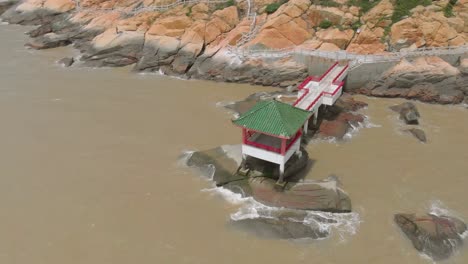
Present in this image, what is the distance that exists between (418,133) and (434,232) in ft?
34.9

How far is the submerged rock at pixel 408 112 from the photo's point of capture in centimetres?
3003

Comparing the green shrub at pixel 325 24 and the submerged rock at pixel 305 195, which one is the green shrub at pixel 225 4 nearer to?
the green shrub at pixel 325 24

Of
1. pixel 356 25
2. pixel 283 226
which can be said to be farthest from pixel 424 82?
pixel 283 226

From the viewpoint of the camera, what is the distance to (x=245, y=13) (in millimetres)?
42781

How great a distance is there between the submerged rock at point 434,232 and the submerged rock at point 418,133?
8453mm

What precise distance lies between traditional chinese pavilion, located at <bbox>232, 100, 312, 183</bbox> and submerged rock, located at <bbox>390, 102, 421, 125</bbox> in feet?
35.1

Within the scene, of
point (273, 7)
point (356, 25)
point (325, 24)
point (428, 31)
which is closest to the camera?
point (428, 31)

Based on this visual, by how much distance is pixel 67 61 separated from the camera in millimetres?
40938

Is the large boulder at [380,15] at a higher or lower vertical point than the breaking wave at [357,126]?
higher

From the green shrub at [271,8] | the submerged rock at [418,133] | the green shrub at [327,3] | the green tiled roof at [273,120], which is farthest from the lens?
the green shrub at [271,8]

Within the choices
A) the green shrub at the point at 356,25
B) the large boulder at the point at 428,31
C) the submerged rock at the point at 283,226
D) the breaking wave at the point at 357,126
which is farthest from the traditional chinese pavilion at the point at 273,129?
the green shrub at the point at 356,25

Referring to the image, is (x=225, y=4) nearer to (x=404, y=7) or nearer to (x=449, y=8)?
(x=404, y=7)

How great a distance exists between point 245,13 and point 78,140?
22.6m

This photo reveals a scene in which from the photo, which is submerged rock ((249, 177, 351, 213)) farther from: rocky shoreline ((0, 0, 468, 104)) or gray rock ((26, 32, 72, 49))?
gray rock ((26, 32, 72, 49))
